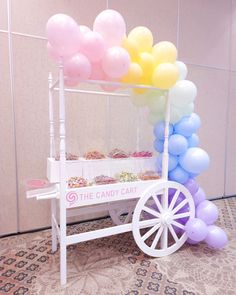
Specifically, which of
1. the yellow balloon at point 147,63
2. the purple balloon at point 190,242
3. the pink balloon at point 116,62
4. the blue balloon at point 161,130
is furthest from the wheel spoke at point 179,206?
the pink balloon at point 116,62

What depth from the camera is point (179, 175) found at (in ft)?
7.09

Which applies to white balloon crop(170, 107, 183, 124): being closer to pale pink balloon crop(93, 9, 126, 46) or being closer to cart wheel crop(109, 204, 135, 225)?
pale pink balloon crop(93, 9, 126, 46)

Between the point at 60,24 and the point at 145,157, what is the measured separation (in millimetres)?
1334

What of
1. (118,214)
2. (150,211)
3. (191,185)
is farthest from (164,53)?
(118,214)

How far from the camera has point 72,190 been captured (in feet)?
5.75

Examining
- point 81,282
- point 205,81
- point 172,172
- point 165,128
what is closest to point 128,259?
point 81,282

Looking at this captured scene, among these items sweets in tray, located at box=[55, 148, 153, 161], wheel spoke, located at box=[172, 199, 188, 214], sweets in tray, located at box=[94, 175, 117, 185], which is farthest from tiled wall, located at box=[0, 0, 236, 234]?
wheel spoke, located at box=[172, 199, 188, 214]

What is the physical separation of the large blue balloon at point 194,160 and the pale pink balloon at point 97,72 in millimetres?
963

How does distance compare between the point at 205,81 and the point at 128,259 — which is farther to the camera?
the point at 205,81

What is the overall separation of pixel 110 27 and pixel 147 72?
0.45 metres

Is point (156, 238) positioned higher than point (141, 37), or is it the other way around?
point (141, 37)

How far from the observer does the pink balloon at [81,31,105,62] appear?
5.22 feet

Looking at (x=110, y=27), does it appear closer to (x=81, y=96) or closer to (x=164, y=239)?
(x=81, y=96)

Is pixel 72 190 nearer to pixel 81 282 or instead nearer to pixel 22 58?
pixel 81 282
